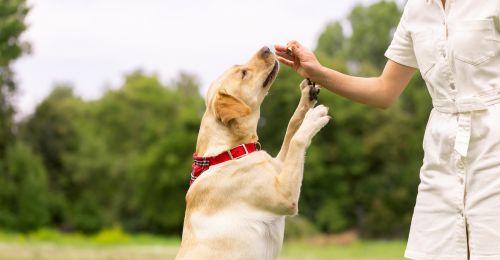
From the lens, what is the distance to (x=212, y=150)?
17.7 ft

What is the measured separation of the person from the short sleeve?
0.50ft

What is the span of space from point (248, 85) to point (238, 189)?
969 mm

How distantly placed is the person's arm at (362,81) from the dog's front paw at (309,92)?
1.15 ft

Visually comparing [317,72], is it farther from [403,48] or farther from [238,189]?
[238,189]

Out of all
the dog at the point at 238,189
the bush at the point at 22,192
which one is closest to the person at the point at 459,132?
the dog at the point at 238,189

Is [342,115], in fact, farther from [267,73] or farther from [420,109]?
[267,73]

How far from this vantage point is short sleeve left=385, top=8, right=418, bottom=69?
452 cm

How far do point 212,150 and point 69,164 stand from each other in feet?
173

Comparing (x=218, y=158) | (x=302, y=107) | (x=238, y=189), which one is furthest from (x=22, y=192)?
(x=238, y=189)

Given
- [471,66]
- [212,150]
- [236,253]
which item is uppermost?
[471,66]

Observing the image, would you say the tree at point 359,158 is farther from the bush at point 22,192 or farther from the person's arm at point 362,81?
the person's arm at point 362,81

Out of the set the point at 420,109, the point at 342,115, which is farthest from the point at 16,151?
the point at 420,109

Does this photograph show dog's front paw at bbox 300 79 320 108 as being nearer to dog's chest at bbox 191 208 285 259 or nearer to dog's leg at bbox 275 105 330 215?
dog's leg at bbox 275 105 330 215

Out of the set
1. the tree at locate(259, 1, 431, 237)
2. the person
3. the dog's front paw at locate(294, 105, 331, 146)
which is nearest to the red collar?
the dog's front paw at locate(294, 105, 331, 146)
